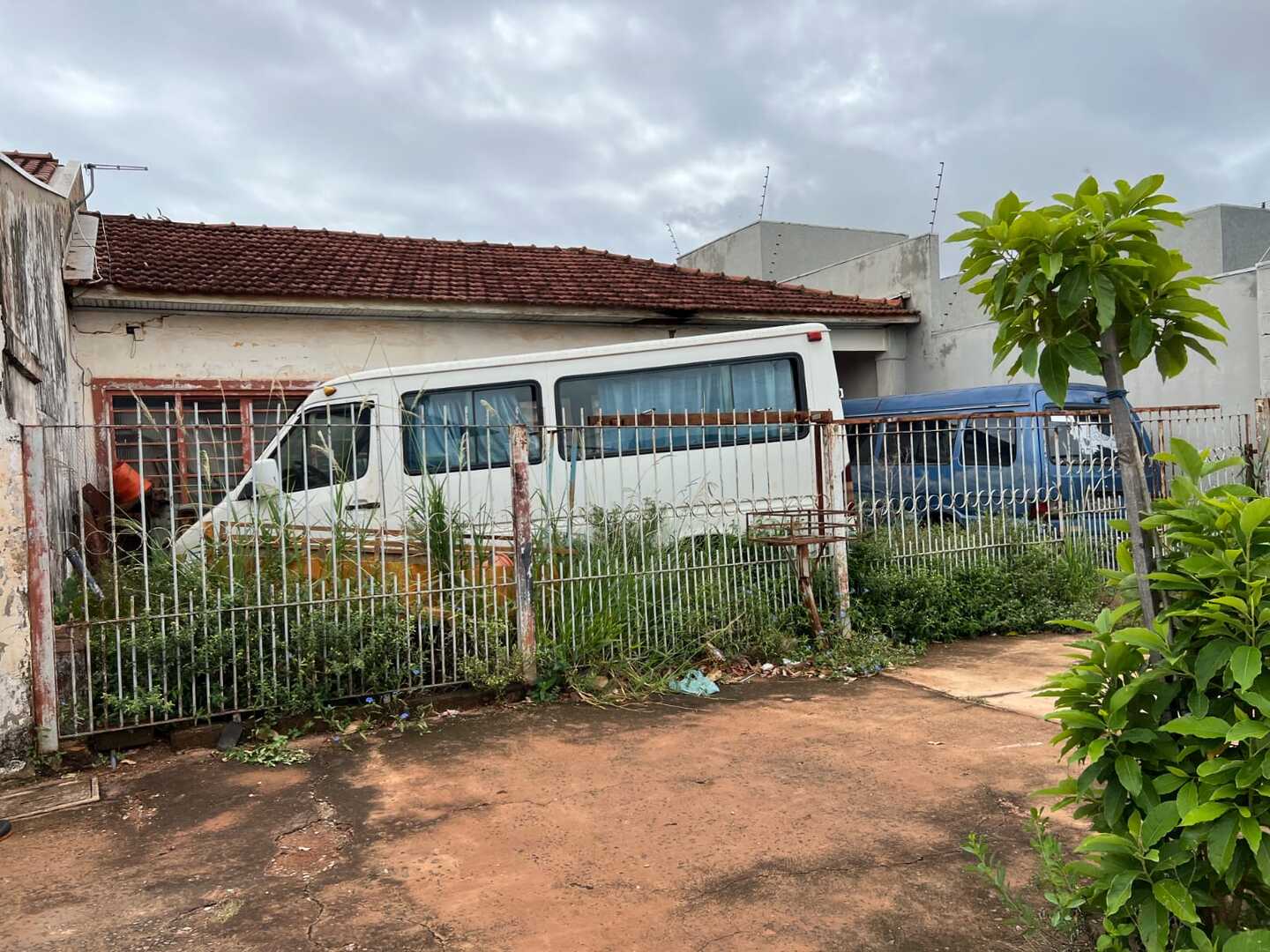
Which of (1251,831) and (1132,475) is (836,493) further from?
(1251,831)

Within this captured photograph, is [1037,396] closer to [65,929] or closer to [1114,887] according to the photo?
[1114,887]

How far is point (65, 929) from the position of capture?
309 centimetres

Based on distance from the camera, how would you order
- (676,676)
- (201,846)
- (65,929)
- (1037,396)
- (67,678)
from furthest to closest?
(1037,396)
(676,676)
(67,678)
(201,846)
(65,929)

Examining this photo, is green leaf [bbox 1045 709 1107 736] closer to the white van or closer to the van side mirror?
the van side mirror

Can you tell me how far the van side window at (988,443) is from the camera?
8.02 meters

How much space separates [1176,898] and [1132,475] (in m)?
1.03

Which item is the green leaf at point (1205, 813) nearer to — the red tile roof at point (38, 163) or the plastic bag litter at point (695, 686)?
the plastic bag litter at point (695, 686)

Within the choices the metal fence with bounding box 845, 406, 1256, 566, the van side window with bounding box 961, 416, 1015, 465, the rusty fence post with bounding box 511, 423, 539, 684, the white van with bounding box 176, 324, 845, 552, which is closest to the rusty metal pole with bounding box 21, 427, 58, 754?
the rusty fence post with bounding box 511, 423, 539, 684

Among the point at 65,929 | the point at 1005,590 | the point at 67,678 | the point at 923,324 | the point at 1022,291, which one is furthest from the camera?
the point at 923,324

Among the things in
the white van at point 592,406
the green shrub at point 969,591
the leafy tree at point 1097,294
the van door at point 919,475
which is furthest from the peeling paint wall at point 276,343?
the leafy tree at point 1097,294

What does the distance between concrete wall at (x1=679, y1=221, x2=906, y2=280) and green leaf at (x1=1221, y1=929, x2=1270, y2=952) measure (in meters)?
16.9

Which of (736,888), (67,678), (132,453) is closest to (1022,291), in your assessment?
(736,888)

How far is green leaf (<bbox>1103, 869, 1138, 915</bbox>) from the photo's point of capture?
2.12 m

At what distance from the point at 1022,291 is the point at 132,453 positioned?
10.5 meters
